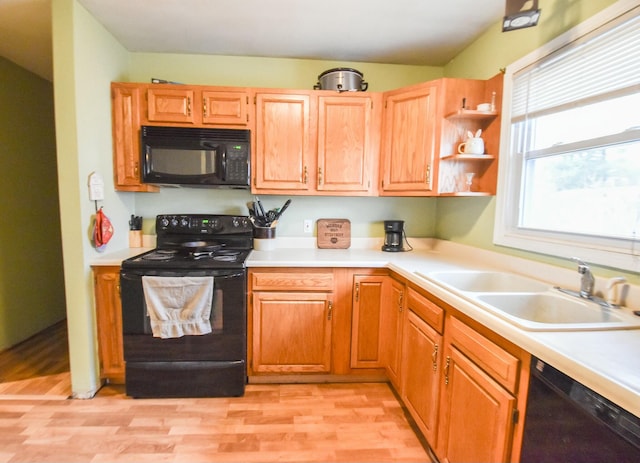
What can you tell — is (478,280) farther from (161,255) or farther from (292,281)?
(161,255)

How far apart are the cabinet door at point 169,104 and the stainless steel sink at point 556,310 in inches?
87.5

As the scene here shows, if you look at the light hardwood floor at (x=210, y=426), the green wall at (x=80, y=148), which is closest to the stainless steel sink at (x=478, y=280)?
the light hardwood floor at (x=210, y=426)

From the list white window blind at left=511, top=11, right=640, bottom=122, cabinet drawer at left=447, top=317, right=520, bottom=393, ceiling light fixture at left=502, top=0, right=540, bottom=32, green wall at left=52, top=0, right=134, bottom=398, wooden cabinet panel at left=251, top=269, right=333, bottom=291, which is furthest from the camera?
wooden cabinet panel at left=251, top=269, right=333, bottom=291

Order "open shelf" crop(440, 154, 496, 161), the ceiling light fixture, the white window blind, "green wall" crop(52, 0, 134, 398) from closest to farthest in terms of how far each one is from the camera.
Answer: the white window blind, the ceiling light fixture, "green wall" crop(52, 0, 134, 398), "open shelf" crop(440, 154, 496, 161)

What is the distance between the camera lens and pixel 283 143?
2184mm

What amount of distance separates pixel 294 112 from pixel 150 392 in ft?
7.13

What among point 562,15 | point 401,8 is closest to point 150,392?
point 401,8

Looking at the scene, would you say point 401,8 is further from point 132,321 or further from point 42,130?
point 42,130

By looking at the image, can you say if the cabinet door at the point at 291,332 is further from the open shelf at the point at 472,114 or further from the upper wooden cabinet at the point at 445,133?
the open shelf at the point at 472,114

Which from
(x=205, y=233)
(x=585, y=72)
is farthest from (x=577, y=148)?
(x=205, y=233)

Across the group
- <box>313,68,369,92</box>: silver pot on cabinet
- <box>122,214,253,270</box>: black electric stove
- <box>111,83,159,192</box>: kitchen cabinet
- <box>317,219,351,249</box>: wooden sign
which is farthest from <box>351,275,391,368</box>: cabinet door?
<box>111,83,159,192</box>: kitchen cabinet

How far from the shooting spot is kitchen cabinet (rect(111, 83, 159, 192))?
207 cm

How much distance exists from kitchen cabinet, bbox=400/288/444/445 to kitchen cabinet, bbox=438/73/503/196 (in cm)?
85

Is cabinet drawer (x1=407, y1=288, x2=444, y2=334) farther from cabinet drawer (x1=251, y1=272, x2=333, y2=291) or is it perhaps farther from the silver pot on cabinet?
the silver pot on cabinet
